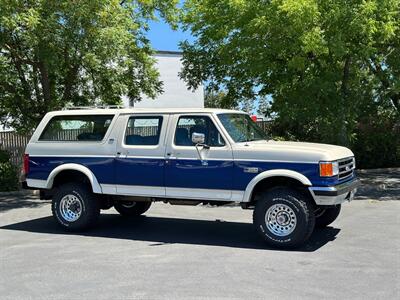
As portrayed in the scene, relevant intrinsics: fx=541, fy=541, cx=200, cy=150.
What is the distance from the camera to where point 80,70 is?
15.7 metres

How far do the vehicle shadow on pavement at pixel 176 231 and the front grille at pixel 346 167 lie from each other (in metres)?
1.01

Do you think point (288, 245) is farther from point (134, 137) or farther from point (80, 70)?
point (80, 70)

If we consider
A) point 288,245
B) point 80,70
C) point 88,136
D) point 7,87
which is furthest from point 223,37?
point 288,245

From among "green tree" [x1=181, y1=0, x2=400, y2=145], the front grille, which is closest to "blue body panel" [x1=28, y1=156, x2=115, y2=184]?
the front grille

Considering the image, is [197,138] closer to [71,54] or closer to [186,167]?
[186,167]

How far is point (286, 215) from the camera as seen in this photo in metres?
7.69

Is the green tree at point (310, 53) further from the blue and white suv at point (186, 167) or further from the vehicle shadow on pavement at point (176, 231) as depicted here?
the vehicle shadow on pavement at point (176, 231)

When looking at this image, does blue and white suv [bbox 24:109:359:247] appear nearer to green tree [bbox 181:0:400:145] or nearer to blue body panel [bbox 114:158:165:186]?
blue body panel [bbox 114:158:165:186]

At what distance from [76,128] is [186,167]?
2.36 meters

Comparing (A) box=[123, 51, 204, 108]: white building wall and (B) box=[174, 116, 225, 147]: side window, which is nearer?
(B) box=[174, 116, 225, 147]: side window

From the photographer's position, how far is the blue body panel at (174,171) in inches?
302

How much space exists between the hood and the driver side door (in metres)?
0.26

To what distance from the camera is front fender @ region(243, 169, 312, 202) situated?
749 centimetres

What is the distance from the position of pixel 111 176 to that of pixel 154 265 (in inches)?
92.7
